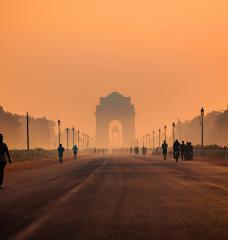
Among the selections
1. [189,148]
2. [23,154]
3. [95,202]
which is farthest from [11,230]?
[23,154]

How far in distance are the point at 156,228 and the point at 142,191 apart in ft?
25.8

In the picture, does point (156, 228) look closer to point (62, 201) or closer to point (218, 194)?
point (62, 201)

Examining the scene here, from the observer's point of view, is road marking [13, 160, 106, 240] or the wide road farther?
the wide road

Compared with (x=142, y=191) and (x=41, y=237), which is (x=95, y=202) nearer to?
(x=142, y=191)

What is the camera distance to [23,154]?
71.6 meters

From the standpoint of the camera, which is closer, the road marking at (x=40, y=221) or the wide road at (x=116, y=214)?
the road marking at (x=40, y=221)

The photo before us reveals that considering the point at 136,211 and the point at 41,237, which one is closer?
→ the point at 41,237

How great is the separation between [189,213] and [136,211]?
1.08 meters

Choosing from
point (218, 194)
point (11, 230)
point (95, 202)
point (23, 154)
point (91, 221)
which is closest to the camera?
point (11, 230)

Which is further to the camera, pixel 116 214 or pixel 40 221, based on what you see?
pixel 116 214

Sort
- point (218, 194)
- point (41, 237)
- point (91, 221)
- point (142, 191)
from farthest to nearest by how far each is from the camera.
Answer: point (142, 191) < point (218, 194) < point (91, 221) < point (41, 237)

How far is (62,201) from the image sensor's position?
14.6 meters

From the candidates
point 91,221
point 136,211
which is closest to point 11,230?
point 91,221

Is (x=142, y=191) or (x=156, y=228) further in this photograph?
(x=142, y=191)
